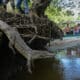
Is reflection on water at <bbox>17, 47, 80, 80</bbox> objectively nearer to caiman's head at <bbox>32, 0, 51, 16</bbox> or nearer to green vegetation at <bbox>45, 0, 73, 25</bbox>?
caiman's head at <bbox>32, 0, 51, 16</bbox>

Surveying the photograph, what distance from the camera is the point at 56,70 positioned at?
9641 millimetres

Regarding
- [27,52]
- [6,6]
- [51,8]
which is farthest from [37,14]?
[51,8]

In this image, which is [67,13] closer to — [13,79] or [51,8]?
[51,8]

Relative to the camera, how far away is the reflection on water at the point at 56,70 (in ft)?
28.3

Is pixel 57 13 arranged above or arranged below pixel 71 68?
above

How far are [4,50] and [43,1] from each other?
282 cm

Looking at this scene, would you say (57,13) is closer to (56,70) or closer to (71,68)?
(71,68)

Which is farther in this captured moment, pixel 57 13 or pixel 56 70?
pixel 57 13

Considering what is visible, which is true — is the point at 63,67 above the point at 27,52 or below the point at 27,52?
below

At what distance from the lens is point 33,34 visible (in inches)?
338

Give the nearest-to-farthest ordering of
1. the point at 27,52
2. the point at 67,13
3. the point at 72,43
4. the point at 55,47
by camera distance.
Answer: the point at 27,52
the point at 55,47
the point at 72,43
the point at 67,13

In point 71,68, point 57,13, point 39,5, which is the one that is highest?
point 39,5

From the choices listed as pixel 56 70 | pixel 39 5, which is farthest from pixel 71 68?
pixel 39 5

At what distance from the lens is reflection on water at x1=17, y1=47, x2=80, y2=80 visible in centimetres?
864
